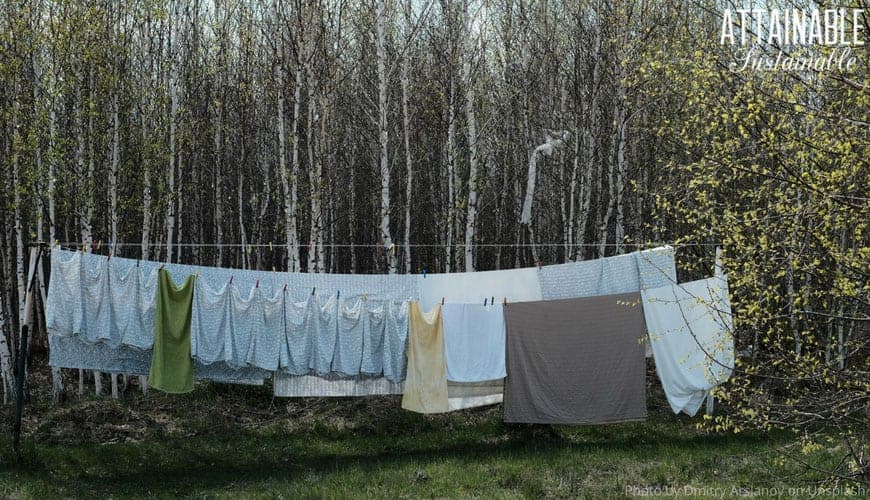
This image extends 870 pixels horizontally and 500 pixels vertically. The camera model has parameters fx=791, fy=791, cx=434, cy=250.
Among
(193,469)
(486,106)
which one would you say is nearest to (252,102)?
(486,106)

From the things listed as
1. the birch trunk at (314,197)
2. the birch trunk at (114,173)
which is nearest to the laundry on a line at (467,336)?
the birch trunk at (314,197)

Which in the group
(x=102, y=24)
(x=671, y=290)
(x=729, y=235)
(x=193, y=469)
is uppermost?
(x=102, y=24)

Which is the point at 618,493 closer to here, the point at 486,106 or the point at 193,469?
the point at 193,469

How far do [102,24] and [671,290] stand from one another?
385 inches

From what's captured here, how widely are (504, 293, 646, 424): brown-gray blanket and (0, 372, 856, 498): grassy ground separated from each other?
1.63 feet

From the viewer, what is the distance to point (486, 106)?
20.1 m

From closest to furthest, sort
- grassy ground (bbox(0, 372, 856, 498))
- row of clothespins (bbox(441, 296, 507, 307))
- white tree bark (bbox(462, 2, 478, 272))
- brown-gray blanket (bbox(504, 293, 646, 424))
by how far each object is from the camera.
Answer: grassy ground (bbox(0, 372, 856, 498)) → brown-gray blanket (bbox(504, 293, 646, 424)) → row of clothespins (bbox(441, 296, 507, 307)) → white tree bark (bbox(462, 2, 478, 272))

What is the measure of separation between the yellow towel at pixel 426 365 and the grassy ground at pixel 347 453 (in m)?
0.65

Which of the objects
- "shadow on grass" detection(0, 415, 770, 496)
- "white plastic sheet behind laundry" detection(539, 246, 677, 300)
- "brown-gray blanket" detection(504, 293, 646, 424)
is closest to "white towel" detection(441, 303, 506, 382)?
"brown-gray blanket" detection(504, 293, 646, 424)

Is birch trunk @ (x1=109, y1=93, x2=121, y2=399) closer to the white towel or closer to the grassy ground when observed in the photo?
the grassy ground

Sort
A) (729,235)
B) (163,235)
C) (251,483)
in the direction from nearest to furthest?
(729,235) < (251,483) < (163,235)

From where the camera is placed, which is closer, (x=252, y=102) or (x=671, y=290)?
(x=671, y=290)

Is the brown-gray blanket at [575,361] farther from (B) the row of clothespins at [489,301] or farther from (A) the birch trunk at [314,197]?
(A) the birch trunk at [314,197]

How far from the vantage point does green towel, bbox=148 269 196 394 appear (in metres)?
8.82
